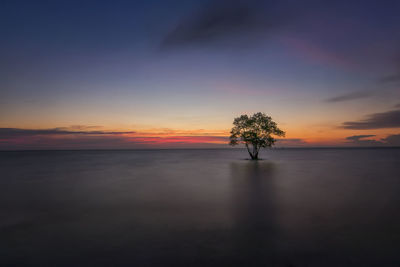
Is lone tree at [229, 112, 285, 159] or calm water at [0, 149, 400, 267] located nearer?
calm water at [0, 149, 400, 267]

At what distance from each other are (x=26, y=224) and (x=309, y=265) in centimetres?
1249

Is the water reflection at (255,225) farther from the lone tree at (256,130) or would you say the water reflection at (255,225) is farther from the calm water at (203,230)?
the lone tree at (256,130)

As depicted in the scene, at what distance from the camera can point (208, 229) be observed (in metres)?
9.72

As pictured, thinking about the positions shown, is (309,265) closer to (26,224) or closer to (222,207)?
(222,207)

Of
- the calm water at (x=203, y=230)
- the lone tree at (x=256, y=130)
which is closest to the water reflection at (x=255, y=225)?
the calm water at (x=203, y=230)

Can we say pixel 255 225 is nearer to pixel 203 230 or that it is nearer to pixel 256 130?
pixel 203 230

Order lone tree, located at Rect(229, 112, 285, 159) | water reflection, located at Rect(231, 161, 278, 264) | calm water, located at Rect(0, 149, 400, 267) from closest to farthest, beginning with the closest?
calm water, located at Rect(0, 149, 400, 267) < water reflection, located at Rect(231, 161, 278, 264) < lone tree, located at Rect(229, 112, 285, 159)

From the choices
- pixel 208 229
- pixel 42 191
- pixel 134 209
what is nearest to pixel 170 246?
pixel 208 229

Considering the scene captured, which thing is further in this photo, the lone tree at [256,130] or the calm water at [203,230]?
the lone tree at [256,130]

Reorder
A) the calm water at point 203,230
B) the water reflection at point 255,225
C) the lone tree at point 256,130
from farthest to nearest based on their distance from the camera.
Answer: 1. the lone tree at point 256,130
2. the water reflection at point 255,225
3. the calm water at point 203,230

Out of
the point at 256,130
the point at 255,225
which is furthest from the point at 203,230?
the point at 256,130

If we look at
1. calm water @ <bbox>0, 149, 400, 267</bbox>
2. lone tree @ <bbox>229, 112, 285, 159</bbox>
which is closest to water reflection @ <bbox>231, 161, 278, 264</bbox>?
calm water @ <bbox>0, 149, 400, 267</bbox>

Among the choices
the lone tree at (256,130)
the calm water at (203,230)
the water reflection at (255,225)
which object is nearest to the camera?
the calm water at (203,230)

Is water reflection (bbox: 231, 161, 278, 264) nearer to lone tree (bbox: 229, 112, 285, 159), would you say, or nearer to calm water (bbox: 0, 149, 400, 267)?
calm water (bbox: 0, 149, 400, 267)
